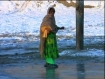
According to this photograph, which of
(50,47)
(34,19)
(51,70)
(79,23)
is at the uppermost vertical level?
(79,23)

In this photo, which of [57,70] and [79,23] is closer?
[57,70]

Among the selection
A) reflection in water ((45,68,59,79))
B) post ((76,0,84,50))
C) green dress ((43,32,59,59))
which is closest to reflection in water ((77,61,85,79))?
reflection in water ((45,68,59,79))

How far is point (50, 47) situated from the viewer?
11688mm

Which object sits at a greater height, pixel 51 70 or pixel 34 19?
pixel 34 19

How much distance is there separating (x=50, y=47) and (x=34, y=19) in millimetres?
17892

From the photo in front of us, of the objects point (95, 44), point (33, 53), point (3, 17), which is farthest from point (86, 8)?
point (33, 53)

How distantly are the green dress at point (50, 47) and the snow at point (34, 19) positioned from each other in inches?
228

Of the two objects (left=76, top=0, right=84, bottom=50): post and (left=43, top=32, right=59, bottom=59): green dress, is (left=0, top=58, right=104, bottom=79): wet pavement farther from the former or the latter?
(left=76, top=0, right=84, bottom=50): post

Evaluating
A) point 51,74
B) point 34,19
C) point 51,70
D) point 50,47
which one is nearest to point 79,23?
point 50,47

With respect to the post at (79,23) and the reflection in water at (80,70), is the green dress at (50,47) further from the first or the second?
the post at (79,23)

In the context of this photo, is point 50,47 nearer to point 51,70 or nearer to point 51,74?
point 51,70

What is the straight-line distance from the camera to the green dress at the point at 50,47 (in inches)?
457

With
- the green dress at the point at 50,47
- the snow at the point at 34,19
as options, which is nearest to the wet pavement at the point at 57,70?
the green dress at the point at 50,47

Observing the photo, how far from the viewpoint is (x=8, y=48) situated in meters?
16.5
